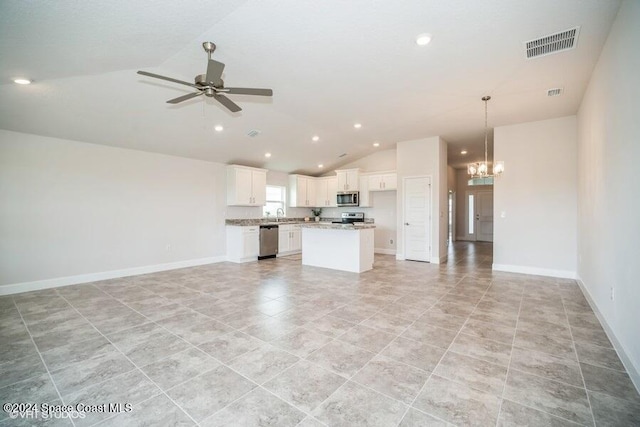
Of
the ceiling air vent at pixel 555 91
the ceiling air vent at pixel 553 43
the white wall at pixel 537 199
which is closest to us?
the ceiling air vent at pixel 553 43

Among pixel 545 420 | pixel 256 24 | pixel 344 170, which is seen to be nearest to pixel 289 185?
pixel 344 170

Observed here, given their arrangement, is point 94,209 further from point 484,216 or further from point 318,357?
point 484,216

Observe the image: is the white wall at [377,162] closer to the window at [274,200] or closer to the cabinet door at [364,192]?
the cabinet door at [364,192]

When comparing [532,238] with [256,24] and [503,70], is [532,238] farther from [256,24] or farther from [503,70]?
[256,24]

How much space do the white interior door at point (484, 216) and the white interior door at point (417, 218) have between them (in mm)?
5939

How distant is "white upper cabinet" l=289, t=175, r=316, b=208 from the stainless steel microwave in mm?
1019

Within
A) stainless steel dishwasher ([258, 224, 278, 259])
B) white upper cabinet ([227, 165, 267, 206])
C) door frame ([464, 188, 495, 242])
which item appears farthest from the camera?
door frame ([464, 188, 495, 242])

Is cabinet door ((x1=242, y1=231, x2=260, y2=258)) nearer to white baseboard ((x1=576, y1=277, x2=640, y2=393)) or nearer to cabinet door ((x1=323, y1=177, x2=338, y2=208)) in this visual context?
cabinet door ((x1=323, y1=177, x2=338, y2=208))

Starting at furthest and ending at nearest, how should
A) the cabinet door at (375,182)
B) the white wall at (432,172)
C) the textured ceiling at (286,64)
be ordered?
1. the cabinet door at (375,182)
2. the white wall at (432,172)
3. the textured ceiling at (286,64)

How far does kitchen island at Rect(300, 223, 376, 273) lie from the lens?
5703 millimetres

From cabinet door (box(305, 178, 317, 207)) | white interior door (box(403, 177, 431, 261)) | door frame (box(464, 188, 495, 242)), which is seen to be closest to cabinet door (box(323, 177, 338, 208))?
cabinet door (box(305, 178, 317, 207))

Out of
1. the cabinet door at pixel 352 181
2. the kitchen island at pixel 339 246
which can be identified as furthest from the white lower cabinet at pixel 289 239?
the cabinet door at pixel 352 181

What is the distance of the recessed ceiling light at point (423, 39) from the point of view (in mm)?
2846

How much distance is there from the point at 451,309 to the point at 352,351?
1.74 meters
